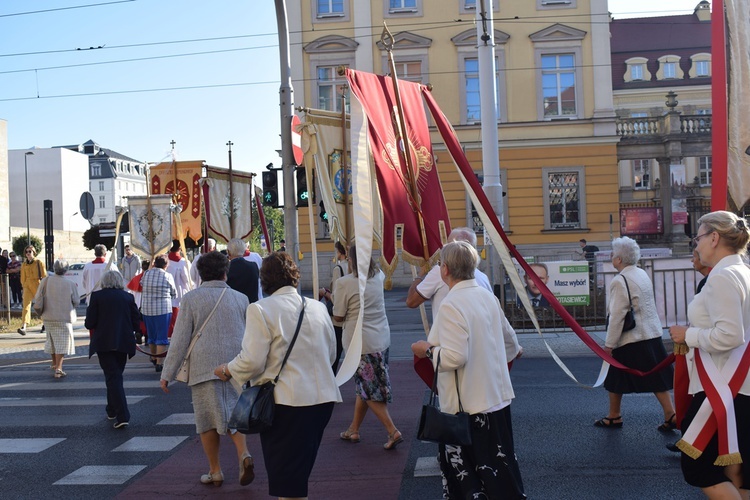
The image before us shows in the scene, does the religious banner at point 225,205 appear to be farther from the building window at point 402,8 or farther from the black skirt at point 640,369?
the building window at point 402,8

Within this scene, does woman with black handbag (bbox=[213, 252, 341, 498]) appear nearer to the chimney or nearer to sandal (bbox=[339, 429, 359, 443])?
sandal (bbox=[339, 429, 359, 443])

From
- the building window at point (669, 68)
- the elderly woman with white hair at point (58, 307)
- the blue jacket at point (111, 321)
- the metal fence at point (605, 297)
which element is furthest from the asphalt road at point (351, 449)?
the building window at point (669, 68)

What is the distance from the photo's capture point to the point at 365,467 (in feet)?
22.3

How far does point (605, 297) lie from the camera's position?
47.0ft

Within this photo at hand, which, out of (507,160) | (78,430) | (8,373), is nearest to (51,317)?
(8,373)

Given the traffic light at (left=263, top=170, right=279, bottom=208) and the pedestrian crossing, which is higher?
the traffic light at (left=263, top=170, right=279, bottom=208)

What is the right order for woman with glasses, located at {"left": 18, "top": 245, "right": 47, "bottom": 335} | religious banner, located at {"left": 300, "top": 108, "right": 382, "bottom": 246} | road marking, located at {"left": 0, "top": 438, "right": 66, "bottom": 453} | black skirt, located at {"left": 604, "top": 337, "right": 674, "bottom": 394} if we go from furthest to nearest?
woman with glasses, located at {"left": 18, "top": 245, "right": 47, "bottom": 335} → religious banner, located at {"left": 300, "top": 108, "right": 382, "bottom": 246} → road marking, located at {"left": 0, "top": 438, "right": 66, "bottom": 453} → black skirt, located at {"left": 604, "top": 337, "right": 674, "bottom": 394}

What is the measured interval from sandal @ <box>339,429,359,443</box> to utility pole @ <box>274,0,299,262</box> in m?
4.27

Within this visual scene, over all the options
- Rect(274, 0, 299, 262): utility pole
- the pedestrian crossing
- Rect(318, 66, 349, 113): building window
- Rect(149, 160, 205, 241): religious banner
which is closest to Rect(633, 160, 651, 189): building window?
Rect(318, 66, 349, 113): building window

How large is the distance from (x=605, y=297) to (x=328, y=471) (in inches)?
349

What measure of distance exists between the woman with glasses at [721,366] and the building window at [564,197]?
27.7 m

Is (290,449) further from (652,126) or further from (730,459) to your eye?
(652,126)

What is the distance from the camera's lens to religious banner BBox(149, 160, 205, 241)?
1722 cm

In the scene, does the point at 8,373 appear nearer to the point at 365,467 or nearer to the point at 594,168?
the point at 365,467
